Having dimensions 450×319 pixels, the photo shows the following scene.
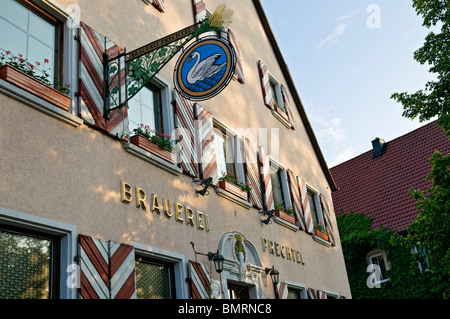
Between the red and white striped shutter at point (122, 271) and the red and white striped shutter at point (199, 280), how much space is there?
1.13m

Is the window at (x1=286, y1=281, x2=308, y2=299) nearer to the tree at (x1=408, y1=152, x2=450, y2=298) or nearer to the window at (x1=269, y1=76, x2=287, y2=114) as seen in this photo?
the tree at (x1=408, y1=152, x2=450, y2=298)

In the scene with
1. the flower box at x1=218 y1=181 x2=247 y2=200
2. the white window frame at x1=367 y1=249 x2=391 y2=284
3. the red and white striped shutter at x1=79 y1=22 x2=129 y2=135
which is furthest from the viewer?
the white window frame at x1=367 y1=249 x2=391 y2=284

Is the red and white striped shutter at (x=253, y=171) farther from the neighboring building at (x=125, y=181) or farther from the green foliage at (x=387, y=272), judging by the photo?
the green foliage at (x=387, y=272)

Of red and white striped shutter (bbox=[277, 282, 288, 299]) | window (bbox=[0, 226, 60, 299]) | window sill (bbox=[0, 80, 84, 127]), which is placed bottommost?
window (bbox=[0, 226, 60, 299])

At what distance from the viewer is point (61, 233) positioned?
530 centimetres

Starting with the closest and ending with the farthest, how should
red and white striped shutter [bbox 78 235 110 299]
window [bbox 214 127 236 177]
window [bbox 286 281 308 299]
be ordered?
red and white striped shutter [bbox 78 235 110 299]
window [bbox 214 127 236 177]
window [bbox 286 281 308 299]

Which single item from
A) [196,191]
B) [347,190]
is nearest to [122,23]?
[196,191]

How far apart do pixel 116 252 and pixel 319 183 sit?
9.13m

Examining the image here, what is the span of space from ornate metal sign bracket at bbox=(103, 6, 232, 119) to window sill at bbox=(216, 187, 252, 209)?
243cm

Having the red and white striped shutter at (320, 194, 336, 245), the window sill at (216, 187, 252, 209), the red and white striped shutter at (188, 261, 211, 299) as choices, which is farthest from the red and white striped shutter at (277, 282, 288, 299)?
the red and white striped shutter at (320, 194, 336, 245)

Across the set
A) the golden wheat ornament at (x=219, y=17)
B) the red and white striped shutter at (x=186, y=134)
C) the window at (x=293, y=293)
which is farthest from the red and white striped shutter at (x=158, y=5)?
the window at (x=293, y=293)

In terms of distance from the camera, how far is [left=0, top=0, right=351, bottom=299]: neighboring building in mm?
5125

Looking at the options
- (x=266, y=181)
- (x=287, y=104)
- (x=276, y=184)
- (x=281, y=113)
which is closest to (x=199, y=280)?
(x=266, y=181)

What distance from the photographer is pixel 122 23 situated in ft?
24.7
